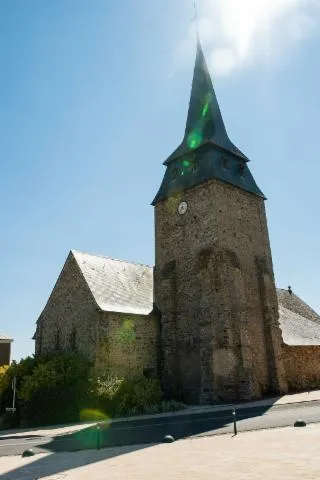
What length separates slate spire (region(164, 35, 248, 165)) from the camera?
80.5 feet

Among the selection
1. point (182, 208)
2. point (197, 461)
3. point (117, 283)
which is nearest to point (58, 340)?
point (117, 283)

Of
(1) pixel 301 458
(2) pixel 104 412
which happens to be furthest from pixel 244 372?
(1) pixel 301 458

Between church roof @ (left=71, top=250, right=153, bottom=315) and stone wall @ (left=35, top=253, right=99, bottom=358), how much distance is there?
46 centimetres

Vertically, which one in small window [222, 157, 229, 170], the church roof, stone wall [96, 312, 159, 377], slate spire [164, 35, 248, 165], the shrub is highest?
slate spire [164, 35, 248, 165]

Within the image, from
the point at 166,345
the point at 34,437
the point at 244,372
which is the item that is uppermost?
the point at 166,345

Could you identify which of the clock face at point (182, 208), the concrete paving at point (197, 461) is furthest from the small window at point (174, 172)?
the concrete paving at point (197, 461)

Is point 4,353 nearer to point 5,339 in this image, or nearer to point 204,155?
point 5,339

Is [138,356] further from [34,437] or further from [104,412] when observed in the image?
[34,437]

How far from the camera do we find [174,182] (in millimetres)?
24891

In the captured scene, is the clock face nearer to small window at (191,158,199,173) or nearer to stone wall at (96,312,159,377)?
small window at (191,158,199,173)

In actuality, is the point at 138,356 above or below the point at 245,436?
above

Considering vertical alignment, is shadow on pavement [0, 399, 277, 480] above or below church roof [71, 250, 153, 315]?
below

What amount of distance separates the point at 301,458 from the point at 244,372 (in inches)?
500

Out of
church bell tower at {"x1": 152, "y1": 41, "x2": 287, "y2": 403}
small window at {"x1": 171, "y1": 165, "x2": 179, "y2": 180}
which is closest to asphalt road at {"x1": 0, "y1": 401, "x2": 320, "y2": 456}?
church bell tower at {"x1": 152, "y1": 41, "x2": 287, "y2": 403}
